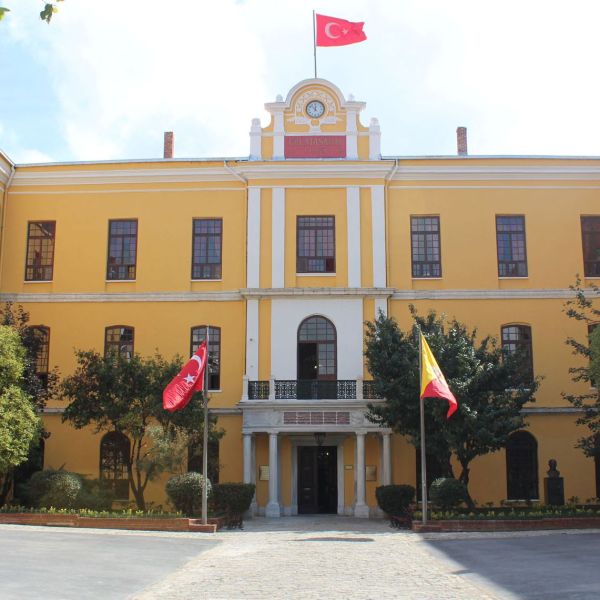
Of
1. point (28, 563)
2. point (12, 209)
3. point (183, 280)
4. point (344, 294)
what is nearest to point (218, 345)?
point (183, 280)

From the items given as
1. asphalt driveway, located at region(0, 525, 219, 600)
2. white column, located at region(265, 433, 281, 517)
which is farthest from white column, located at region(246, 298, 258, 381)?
asphalt driveway, located at region(0, 525, 219, 600)

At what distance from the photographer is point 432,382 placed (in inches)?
815

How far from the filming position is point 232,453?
92.3 feet

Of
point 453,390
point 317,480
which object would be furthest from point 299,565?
point 317,480

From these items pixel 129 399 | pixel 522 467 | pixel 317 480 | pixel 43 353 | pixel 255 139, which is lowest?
pixel 317 480

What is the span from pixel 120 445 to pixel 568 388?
15697mm

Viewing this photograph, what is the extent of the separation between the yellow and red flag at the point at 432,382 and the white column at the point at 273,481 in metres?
7.38

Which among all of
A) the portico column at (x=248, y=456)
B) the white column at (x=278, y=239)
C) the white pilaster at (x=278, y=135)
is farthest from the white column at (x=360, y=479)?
the white pilaster at (x=278, y=135)

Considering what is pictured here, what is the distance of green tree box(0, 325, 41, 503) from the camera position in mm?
23203

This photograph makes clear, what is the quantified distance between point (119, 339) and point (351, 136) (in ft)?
36.6

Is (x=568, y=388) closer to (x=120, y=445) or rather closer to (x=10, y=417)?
(x=120, y=445)

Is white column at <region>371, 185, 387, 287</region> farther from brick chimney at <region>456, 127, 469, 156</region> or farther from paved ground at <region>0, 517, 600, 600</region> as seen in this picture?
paved ground at <region>0, 517, 600, 600</region>

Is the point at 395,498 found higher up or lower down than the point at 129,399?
lower down

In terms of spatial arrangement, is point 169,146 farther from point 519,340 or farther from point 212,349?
point 519,340
